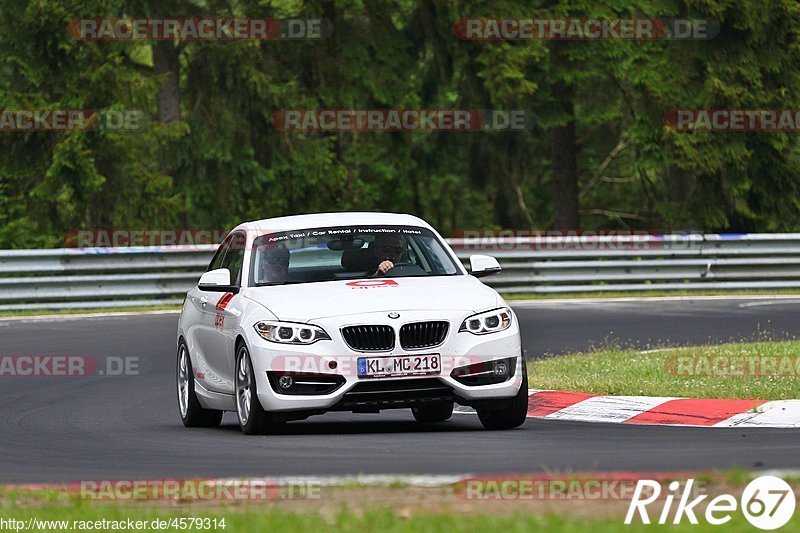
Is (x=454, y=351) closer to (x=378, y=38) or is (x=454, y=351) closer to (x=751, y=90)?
(x=751, y=90)

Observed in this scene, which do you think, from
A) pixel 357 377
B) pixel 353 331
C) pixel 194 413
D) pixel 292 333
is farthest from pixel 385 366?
pixel 194 413

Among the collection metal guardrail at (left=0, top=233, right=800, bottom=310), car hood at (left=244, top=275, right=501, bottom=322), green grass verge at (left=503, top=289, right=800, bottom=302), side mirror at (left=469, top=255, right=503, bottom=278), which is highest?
side mirror at (left=469, top=255, right=503, bottom=278)

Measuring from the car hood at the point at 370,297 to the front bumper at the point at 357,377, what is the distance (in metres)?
0.16

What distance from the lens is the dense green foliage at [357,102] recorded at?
110 ft

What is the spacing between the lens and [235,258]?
13.4 metres


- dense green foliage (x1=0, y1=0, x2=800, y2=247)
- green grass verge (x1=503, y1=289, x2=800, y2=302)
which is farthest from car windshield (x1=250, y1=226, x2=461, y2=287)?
dense green foliage (x1=0, y1=0, x2=800, y2=247)

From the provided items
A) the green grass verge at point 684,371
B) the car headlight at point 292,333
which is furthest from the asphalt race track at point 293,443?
the green grass verge at point 684,371

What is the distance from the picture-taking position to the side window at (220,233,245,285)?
13084 mm

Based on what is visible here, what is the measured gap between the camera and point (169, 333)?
2239cm

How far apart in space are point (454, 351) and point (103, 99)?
2301 centimetres

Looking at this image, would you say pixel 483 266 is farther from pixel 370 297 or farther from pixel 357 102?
pixel 357 102

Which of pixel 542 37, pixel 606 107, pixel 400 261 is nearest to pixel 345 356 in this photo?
pixel 400 261

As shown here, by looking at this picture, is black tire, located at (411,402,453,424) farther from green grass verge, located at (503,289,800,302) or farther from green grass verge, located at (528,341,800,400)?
green grass verge, located at (503,289,800,302)

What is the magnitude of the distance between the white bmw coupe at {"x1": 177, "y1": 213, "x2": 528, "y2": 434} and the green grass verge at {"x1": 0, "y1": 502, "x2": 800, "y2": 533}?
3658mm
